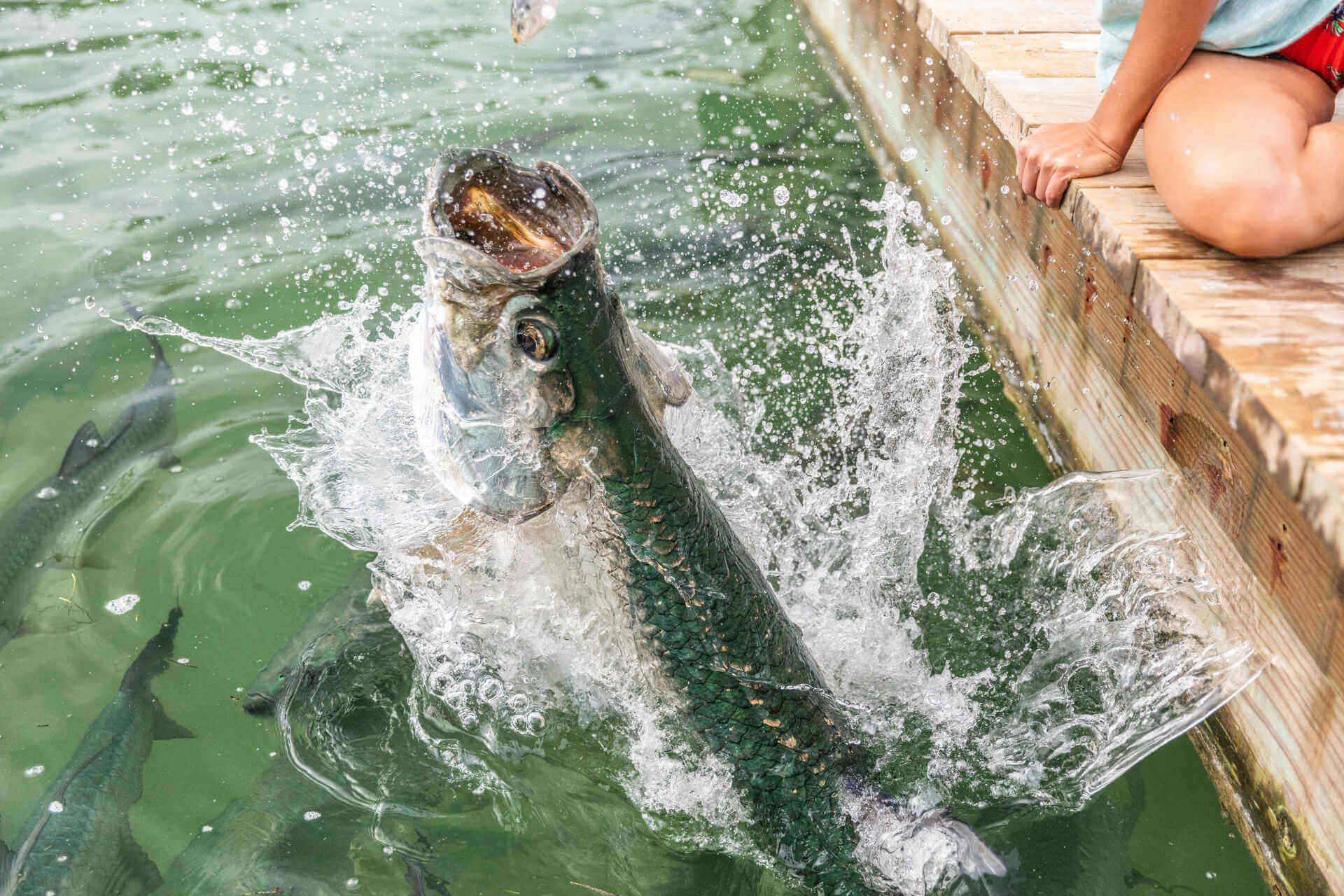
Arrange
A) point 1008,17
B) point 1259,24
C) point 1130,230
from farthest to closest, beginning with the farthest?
point 1008,17
point 1130,230
point 1259,24

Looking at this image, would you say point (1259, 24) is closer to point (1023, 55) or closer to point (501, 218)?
point (1023, 55)

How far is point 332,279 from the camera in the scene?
14.9 ft

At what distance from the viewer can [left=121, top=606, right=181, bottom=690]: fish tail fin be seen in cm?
305

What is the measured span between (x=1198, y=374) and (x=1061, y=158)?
0.89 meters

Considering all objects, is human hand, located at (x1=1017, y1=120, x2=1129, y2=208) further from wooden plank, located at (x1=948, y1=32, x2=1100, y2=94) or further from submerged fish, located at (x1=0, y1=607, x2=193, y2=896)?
submerged fish, located at (x1=0, y1=607, x2=193, y2=896)

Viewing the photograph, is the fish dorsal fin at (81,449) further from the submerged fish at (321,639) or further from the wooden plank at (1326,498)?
the wooden plank at (1326,498)

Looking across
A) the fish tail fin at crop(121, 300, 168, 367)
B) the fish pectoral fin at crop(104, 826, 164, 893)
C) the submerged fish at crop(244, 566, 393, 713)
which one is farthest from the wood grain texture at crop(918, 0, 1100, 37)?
the fish pectoral fin at crop(104, 826, 164, 893)

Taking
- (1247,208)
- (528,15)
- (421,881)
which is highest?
(528,15)

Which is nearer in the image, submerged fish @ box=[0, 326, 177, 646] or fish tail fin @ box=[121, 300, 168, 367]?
submerged fish @ box=[0, 326, 177, 646]

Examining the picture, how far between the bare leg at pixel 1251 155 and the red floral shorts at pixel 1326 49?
32mm

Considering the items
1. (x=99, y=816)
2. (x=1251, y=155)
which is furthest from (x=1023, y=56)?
(x=99, y=816)

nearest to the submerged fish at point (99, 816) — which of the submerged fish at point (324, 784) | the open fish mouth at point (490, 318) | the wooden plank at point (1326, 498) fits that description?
the submerged fish at point (324, 784)

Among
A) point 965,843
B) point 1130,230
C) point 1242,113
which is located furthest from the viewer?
point 1130,230

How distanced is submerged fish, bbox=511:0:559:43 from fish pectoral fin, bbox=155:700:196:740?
218 cm
